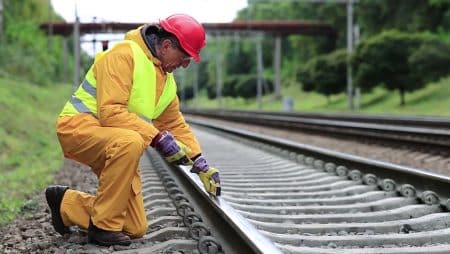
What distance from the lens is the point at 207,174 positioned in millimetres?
4344

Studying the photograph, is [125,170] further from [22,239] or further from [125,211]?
[22,239]

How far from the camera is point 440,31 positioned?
46469 mm

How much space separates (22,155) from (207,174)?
→ 9.88 meters

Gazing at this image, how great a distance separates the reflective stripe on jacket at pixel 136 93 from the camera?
3.85 meters

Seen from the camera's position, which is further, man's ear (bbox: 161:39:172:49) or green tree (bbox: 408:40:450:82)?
green tree (bbox: 408:40:450:82)

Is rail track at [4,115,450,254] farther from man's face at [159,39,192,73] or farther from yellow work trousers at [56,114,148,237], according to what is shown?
man's face at [159,39,192,73]

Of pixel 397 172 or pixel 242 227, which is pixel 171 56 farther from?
pixel 397 172

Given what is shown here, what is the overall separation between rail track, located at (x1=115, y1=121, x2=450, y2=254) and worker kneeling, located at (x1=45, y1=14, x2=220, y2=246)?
301 mm

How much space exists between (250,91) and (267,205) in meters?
67.1

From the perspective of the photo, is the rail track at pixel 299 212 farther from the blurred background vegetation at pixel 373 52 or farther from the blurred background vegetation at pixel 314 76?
the blurred background vegetation at pixel 373 52

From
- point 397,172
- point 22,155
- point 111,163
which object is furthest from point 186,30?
point 22,155

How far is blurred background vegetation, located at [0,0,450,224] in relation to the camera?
13219 millimetres

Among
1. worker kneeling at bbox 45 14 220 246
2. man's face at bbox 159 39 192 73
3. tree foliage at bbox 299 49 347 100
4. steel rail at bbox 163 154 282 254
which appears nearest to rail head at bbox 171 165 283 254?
steel rail at bbox 163 154 282 254

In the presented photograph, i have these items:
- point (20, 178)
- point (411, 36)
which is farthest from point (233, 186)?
point (411, 36)
